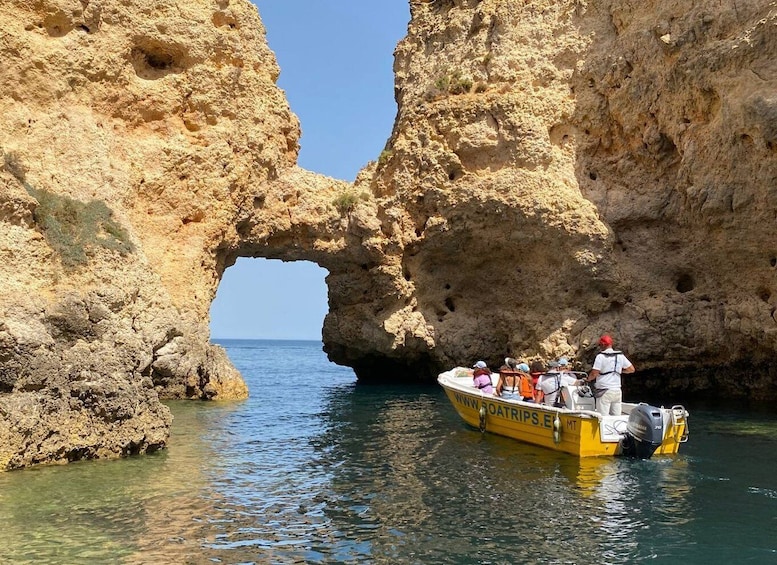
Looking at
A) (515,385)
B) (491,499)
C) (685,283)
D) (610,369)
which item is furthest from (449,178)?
(491,499)

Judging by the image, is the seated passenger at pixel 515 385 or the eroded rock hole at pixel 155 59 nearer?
the seated passenger at pixel 515 385

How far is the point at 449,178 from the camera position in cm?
2434

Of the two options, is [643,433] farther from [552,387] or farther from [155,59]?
[155,59]

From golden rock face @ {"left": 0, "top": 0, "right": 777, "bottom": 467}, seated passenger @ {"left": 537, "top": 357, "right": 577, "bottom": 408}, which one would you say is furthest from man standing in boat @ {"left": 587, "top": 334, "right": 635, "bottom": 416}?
golden rock face @ {"left": 0, "top": 0, "right": 777, "bottom": 467}

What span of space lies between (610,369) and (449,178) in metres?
12.0

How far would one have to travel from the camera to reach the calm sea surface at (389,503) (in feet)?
25.5

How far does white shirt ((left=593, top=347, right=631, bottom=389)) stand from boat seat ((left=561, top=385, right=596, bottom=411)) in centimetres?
68

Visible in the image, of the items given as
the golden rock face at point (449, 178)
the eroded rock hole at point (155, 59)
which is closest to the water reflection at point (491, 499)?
the golden rock face at point (449, 178)

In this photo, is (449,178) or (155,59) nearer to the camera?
(155,59)

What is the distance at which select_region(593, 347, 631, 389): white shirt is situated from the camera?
13688 millimetres

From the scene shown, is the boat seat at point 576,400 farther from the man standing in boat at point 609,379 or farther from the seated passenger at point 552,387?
the man standing in boat at point 609,379

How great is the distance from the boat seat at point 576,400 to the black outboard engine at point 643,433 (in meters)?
1.35

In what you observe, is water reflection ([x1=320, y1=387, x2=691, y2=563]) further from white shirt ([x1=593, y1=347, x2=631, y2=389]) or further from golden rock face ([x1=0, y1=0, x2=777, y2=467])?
golden rock face ([x1=0, y1=0, x2=777, y2=467])

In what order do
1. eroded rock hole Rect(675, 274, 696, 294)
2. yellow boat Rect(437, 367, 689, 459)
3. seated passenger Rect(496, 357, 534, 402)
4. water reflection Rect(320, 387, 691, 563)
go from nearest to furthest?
water reflection Rect(320, 387, 691, 563), yellow boat Rect(437, 367, 689, 459), seated passenger Rect(496, 357, 534, 402), eroded rock hole Rect(675, 274, 696, 294)
